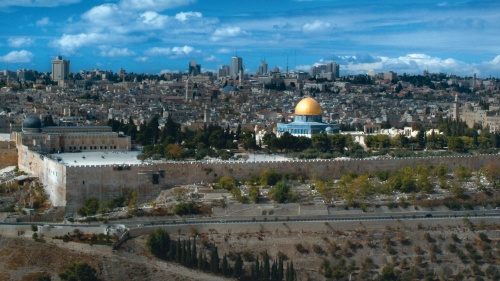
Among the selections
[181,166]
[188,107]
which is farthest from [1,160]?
[188,107]

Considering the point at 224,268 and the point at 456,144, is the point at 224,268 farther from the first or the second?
the point at 456,144

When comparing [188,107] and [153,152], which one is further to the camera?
[188,107]

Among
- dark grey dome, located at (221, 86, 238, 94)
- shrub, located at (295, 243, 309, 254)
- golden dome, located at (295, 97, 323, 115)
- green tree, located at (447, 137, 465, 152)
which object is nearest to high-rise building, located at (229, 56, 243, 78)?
dark grey dome, located at (221, 86, 238, 94)

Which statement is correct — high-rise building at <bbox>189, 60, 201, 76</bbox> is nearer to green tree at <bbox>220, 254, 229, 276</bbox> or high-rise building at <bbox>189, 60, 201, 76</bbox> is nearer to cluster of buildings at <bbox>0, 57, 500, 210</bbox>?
cluster of buildings at <bbox>0, 57, 500, 210</bbox>

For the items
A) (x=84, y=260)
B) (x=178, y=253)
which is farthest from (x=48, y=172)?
(x=178, y=253)

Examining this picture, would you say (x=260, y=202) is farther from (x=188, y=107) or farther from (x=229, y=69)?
(x=229, y=69)

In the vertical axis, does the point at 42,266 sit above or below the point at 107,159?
below

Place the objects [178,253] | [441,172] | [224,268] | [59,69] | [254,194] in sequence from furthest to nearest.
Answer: [59,69] < [441,172] < [254,194] < [178,253] < [224,268]
